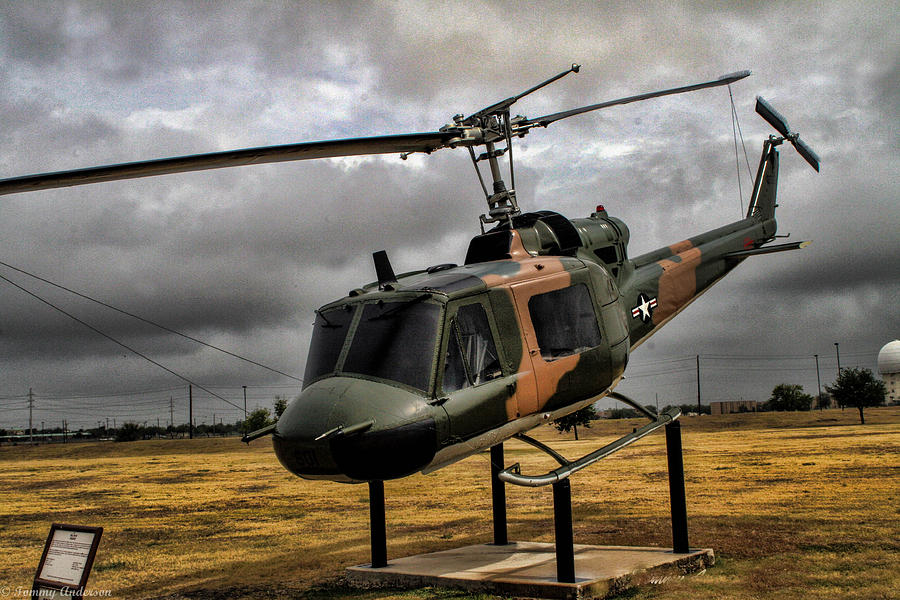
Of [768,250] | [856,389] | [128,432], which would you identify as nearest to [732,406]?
[856,389]

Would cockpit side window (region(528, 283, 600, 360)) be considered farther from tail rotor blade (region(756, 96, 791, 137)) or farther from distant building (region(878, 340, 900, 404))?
distant building (region(878, 340, 900, 404))

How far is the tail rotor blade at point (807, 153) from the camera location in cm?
1744

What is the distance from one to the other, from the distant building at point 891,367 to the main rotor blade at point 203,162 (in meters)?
87.9

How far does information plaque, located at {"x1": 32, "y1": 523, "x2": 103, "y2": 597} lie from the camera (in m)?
7.55

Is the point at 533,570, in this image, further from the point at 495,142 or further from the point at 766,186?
the point at 766,186

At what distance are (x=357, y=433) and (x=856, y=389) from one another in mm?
61229

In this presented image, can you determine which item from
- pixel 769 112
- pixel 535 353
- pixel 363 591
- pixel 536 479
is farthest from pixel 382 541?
pixel 769 112

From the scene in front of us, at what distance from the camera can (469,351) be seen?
26.7ft

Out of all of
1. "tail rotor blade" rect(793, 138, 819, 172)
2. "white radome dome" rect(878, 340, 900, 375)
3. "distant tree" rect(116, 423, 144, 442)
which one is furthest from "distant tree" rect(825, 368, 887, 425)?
"distant tree" rect(116, 423, 144, 442)

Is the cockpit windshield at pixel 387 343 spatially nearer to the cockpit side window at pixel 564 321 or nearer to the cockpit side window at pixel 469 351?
the cockpit side window at pixel 469 351

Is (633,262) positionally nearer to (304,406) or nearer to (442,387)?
(442,387)

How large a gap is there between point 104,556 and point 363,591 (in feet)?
21.9

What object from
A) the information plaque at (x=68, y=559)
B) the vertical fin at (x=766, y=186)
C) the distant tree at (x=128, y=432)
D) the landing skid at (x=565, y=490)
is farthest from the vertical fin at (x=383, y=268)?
the distant tree at (x=128, y=432)

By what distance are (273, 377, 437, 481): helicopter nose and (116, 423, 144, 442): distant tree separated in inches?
3942
